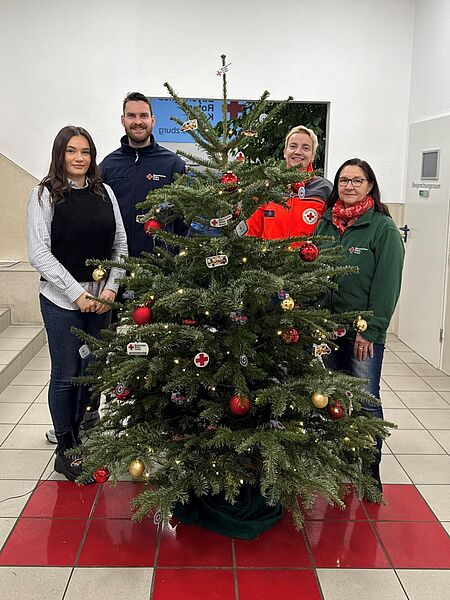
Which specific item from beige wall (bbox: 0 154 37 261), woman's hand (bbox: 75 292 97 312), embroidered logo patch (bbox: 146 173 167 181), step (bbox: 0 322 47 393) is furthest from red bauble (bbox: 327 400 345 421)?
beige wall (bbox: 0 154 37 261)

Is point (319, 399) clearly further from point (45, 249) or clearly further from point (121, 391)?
point (45, 249)

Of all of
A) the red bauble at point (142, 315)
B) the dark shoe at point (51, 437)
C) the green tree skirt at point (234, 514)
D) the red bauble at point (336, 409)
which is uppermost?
the red bauble at point (142, 315)

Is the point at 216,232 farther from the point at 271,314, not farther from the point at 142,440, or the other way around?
the point at 142,440

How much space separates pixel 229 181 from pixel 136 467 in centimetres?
111

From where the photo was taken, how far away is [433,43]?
5430mm

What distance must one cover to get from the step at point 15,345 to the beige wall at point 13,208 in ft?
2.16

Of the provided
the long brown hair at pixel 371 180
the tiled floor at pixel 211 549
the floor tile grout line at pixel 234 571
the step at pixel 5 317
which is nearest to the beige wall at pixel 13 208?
the step at pixel 5 317

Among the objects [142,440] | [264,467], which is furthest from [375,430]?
[142,440]

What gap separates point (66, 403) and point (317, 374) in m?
1.29

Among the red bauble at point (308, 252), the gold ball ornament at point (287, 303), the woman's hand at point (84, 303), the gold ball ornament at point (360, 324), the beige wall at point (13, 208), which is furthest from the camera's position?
the beige wall at point (13, 208)

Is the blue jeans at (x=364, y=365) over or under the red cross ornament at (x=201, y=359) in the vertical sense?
under

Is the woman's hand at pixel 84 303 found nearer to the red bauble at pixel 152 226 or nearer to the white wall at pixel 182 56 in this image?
the red bauble at pixel 152 226

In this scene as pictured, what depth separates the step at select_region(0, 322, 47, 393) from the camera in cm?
457

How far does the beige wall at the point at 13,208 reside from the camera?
19.5 ft
